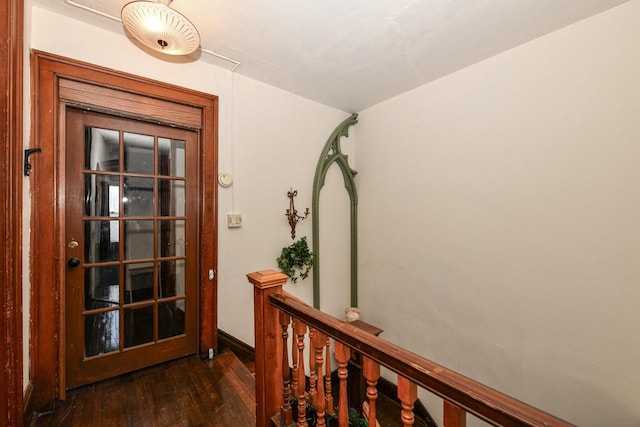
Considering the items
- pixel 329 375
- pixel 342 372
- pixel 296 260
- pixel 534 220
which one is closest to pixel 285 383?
pixel 329 375

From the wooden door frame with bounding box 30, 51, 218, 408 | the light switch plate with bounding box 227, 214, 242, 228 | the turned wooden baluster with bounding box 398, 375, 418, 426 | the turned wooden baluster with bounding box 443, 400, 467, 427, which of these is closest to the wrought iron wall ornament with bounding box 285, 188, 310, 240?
the light switch plate with bounding box 227, 214, 242, 228

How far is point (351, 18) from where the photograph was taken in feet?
5.55

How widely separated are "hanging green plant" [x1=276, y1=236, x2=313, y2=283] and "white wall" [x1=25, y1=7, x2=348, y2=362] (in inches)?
3.1

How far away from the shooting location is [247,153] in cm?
236

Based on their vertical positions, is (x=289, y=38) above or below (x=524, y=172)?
above

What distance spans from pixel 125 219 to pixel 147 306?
0.67 meters

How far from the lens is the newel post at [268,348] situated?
137cm

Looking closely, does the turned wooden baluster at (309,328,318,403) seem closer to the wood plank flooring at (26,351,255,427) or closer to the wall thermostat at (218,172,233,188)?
the wood plank flooring at (26,351,255,427)

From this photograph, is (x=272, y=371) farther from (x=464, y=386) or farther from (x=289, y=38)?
(x=289, y=38)

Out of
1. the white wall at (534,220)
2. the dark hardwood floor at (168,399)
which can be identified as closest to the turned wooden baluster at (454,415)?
the dark hardwood floor at (168,399)

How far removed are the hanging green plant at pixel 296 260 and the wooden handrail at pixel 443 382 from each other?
1442 millimetres

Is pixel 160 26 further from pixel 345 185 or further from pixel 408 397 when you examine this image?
pixel 345 185

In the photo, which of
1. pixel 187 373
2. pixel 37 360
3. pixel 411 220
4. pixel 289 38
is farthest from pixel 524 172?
pixel 37 360

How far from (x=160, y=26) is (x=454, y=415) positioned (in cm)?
218
